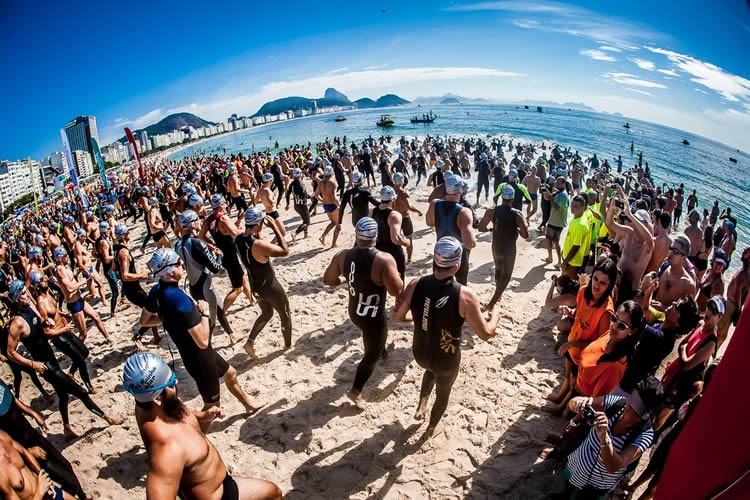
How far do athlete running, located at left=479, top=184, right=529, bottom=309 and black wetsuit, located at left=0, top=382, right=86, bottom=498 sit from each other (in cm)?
549

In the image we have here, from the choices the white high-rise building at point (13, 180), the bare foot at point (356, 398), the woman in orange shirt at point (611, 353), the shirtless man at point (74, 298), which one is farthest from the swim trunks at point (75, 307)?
the white high-rise building at point (13, 180)

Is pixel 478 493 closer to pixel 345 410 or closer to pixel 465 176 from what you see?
pixel 345 410

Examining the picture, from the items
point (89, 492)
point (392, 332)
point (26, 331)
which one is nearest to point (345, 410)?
point (392, 332)

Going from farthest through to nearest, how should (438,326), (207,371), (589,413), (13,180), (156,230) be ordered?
(13,180) < (156,230) < (207,371) < (438,326) < (589,413)

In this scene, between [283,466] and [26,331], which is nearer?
[283,466]

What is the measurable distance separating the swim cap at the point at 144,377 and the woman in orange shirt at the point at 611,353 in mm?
3275

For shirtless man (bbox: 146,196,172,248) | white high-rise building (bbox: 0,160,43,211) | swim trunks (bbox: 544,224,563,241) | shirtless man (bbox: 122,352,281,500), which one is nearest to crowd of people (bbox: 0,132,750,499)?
shirtless man (bbox: 122,352,281,500)

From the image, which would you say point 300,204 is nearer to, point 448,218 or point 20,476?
point 448,218

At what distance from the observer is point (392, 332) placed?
5539 mm

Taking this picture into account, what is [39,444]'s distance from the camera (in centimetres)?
303

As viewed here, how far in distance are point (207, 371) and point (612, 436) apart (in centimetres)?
350

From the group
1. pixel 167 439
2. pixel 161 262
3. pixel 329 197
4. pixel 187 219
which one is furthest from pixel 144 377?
pixel 329 197

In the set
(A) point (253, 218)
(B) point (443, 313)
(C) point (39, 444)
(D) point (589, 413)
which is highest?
(A) point (253, 218)

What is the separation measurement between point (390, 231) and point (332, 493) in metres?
3.33
